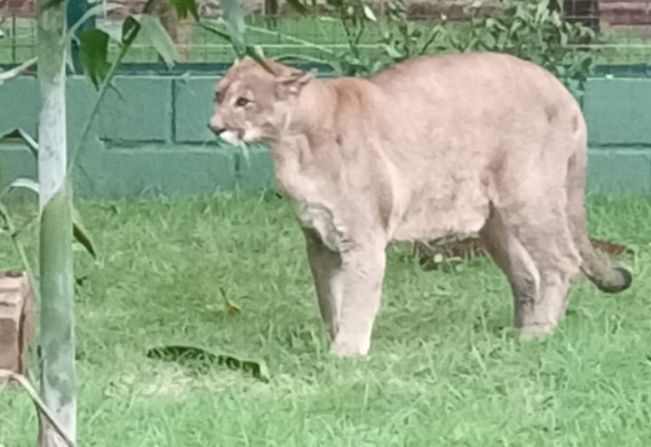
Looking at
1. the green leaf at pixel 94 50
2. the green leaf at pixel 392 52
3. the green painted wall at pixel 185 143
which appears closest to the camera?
the green leaf at pixel 94 50

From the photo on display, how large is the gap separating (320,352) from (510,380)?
0.61 m

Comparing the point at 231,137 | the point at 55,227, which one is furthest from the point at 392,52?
the point at 55,227

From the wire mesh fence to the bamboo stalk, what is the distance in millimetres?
4164

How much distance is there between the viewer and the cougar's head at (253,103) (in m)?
4.77

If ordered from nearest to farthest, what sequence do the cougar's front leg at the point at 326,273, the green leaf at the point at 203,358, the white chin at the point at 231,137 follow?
the green leaf at the point at 203,358 → the white chin at the point at 231,137 → the cougar's front leg at the point at 326,273

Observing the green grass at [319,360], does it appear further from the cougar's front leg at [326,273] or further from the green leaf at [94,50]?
the green leaf at [94,50]

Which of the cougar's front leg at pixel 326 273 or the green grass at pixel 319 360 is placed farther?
the cougar's front leg at pixel 326 273

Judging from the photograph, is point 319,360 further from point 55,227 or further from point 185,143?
point 185,143

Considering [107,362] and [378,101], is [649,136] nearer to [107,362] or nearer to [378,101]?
[378,101]

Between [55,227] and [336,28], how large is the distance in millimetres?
4892

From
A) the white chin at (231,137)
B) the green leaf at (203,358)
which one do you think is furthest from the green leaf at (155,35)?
the white chin at (231,137)

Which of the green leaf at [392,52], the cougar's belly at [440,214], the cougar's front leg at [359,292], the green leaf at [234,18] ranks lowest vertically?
the cougar's front leg at [359,292]

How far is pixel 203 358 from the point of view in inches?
188

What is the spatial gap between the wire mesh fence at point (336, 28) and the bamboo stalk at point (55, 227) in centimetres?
416
